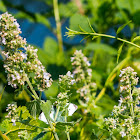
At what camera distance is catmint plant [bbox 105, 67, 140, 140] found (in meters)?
0.28

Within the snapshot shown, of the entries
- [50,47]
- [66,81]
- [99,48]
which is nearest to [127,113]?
[66,81]

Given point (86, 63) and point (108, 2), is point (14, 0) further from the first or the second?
point (86, 63)

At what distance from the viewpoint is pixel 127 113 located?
31cm

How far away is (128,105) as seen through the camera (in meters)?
0.31

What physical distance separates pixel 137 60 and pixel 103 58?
0.11m

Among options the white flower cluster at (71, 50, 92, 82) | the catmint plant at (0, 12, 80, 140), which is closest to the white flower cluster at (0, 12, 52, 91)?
the catmint plant at (0, 12, 80, 140)

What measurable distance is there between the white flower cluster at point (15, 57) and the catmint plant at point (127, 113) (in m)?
0.08

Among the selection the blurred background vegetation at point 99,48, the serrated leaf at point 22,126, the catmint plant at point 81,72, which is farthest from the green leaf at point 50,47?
the serrated leaf at point 22,126

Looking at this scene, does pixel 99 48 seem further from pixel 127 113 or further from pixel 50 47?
pixel 127 113

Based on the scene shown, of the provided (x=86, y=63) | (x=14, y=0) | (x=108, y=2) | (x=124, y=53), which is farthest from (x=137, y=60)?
(x=14, y=0)

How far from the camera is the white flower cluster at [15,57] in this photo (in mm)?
249

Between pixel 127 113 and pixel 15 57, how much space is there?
144 millimetres

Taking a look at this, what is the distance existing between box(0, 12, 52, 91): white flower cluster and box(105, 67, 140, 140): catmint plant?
0.27ft

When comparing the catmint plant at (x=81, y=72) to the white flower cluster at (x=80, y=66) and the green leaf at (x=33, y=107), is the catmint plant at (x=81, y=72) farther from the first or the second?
the green leaf at (x=33, y=107)
